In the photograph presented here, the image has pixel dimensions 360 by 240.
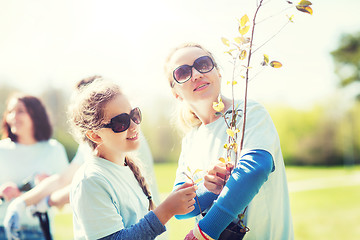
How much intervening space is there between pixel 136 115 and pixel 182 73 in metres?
0.28

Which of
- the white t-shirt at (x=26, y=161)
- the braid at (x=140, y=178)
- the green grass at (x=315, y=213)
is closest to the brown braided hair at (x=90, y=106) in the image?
the braid at (x=140, y=178)

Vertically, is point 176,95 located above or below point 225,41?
below

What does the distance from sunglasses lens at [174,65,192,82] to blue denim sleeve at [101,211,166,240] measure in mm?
607

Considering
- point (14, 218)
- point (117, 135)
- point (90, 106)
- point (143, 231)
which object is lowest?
point (14, 218)

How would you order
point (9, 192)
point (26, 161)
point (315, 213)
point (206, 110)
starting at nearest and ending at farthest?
point (206, 110)
point (9, 192)
point (26, 161)
point (315, 213)

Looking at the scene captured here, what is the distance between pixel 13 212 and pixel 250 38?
2332mm

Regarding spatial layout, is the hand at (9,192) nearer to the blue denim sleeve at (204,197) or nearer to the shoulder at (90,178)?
the shoulder at (90,178)

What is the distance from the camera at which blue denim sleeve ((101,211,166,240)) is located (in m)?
1.33

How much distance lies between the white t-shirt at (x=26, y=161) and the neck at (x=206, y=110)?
1.87 meters

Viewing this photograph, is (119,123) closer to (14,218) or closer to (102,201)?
(102,201)

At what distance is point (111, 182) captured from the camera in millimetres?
1485

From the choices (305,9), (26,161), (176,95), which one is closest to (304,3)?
(305,9)

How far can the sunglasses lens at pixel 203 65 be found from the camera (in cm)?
158

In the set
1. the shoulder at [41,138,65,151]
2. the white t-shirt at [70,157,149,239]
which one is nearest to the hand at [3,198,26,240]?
the shoulder at [41,138,65,151]
